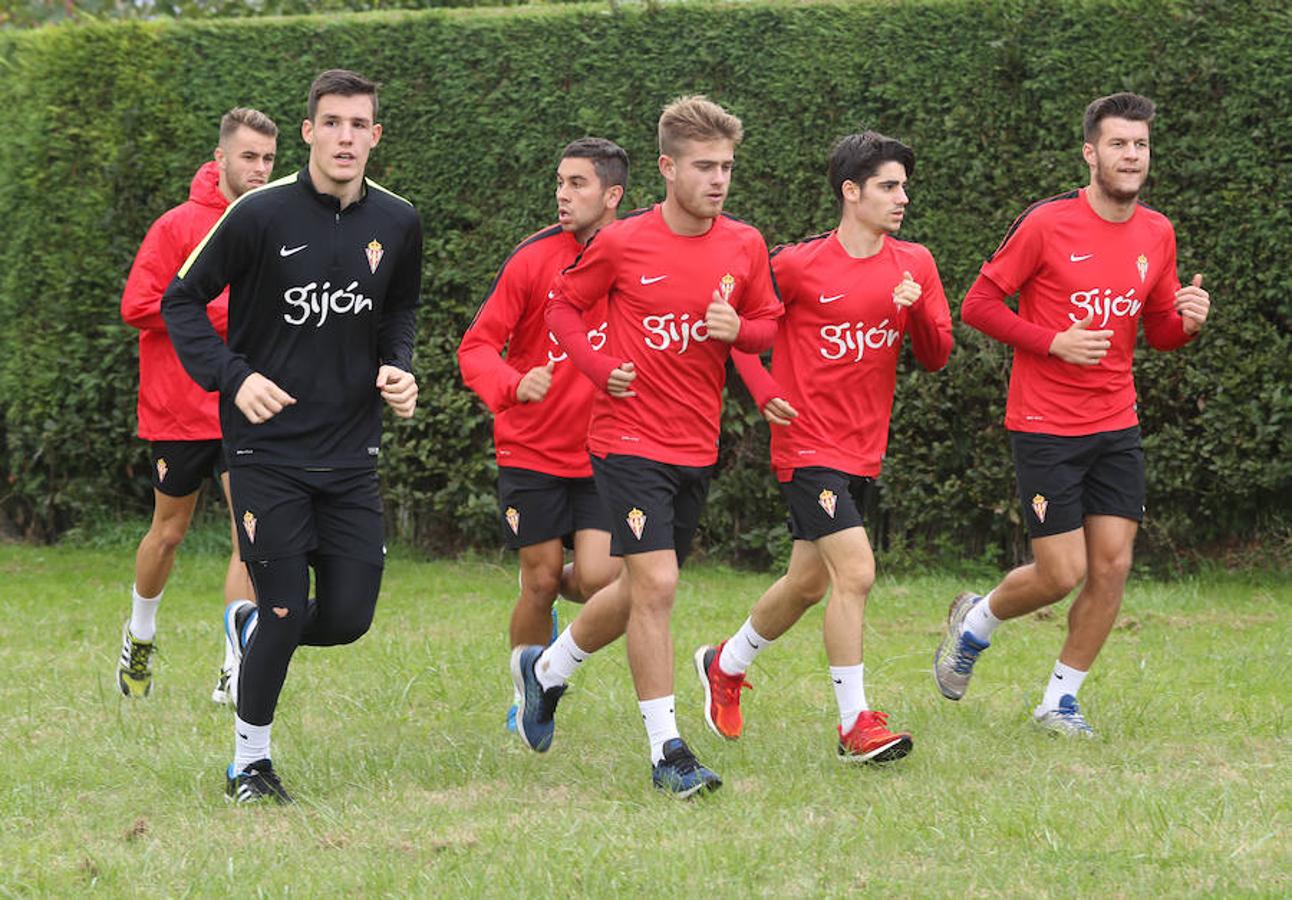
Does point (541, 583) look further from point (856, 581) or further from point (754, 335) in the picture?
point (754, 335)

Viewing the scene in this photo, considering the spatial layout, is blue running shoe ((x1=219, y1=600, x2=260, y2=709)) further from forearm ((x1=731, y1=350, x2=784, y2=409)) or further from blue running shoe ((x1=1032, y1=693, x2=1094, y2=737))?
blue running shoe ((x1=1032, y1=693, x2=1094, y2=737))

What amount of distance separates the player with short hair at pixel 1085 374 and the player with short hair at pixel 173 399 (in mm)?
3176

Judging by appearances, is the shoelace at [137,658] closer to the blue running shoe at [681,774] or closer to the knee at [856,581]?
the blue running shoe at [681,774]

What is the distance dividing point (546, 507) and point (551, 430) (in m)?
0.30

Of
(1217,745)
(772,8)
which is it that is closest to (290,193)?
(1217,745)

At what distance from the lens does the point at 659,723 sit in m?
5.88

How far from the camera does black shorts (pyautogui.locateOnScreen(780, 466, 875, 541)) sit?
6371 millimetres

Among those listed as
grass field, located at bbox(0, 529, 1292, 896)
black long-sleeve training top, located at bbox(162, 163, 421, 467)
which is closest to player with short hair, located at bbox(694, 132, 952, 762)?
grass field, located at bbox(0, 529, 1292, 896)

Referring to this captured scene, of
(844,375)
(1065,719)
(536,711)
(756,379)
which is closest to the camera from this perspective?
(756,379)

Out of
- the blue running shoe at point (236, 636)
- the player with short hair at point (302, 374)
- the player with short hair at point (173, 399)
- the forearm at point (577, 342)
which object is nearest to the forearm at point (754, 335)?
the forearm at point (577, 342)

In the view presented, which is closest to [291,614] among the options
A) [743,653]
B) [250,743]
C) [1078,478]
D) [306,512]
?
[306,512]

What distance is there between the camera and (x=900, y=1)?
407 inches

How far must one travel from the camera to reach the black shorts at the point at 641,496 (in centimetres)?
599

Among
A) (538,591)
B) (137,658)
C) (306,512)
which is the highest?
(306,512)
